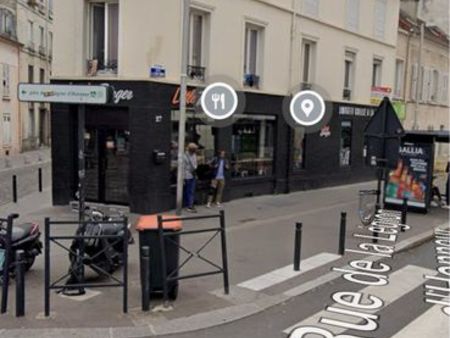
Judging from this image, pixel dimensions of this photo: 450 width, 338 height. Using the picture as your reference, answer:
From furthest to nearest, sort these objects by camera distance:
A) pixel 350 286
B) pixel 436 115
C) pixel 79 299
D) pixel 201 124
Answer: pixel 436 115 < pixel 201 124 < pixel 350 286 < pixel 79 299

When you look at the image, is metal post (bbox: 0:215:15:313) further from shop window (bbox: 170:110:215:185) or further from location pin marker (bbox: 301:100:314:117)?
location pin marker (bbox: 301:100:314:117)

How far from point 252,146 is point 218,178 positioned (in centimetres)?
248

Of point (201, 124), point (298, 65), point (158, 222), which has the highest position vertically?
point (298, 65)

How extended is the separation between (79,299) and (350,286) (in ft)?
11.5

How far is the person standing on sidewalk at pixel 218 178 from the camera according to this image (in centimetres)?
1321

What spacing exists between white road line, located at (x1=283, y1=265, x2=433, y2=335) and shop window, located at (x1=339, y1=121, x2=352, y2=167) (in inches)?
454

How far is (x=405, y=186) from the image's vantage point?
13758 millimetres

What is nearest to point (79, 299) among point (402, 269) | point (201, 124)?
point (402, 269)

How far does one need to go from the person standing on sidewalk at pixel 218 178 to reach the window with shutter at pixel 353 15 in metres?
8.43

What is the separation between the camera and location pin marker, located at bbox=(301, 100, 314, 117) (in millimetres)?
17428

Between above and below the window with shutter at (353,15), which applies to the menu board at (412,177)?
below

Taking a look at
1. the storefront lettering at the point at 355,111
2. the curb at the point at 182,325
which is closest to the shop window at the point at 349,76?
the storefront lettering at the point at 355,111

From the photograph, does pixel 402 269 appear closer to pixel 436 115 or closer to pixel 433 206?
pixel 433 206

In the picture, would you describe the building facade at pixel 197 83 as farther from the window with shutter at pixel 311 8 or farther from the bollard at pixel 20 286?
the bollard at pixel 20 286
